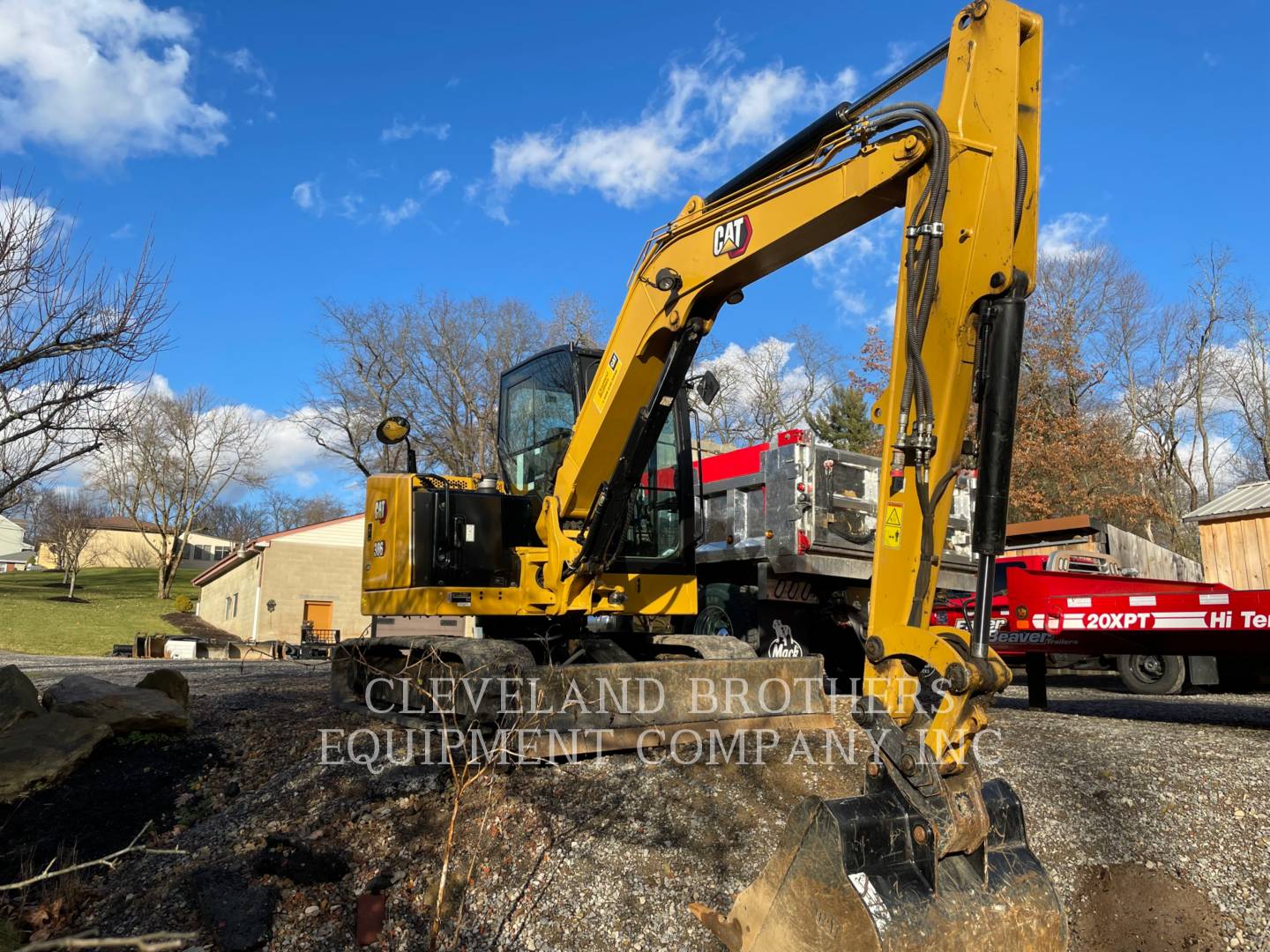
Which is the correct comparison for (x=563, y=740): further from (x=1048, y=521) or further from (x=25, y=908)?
(x=1048, y=521)

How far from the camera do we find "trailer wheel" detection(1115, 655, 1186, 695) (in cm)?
984

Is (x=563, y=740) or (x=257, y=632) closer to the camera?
(x=563, y=740)

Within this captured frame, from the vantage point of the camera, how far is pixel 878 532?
11.5ft

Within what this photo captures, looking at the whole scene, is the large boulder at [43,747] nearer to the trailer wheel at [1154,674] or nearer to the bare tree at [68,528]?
the trailer wheel at [1154,674]

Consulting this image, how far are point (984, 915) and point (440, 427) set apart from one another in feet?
105

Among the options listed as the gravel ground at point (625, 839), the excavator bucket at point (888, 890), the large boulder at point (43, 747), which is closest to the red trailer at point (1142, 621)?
the gravel ground at point (625, 839)

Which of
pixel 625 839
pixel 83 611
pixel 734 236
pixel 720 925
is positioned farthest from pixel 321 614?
pixel 720 925

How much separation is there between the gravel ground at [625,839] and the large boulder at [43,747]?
0.73m

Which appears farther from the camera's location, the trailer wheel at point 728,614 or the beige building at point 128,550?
the beige building at point 128,550

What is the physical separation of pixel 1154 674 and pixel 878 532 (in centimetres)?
844

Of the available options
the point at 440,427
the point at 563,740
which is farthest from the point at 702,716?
Answer: the point at 440,427

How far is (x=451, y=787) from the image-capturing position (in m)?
5.18

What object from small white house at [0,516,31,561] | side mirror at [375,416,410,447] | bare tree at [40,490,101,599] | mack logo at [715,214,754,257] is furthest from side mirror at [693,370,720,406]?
small white house at [0,516,31,561]

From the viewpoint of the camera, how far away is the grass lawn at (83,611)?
23.8 meters
